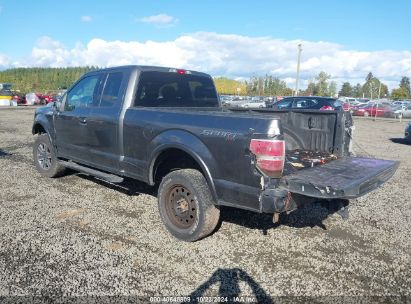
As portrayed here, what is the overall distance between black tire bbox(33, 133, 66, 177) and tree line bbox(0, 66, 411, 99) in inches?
3110

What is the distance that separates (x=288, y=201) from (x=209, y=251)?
1056 mm

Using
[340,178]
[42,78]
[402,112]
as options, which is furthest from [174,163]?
[42,78]

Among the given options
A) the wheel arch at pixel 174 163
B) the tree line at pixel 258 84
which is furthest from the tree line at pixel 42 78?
the wheel arch at pixel 174 163

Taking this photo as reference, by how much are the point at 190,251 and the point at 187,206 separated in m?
0.54

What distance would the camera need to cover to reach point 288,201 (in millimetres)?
3523

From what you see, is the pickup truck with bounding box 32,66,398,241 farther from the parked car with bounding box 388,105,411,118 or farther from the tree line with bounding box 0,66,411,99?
the tree line with bounding box 0,66,411,99

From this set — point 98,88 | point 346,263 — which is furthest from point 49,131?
point 346,263

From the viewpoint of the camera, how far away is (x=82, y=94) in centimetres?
584

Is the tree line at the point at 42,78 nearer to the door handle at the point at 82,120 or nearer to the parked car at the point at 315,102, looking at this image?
the parked car at the point at 315,102

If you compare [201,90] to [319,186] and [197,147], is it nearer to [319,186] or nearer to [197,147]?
[197,147]

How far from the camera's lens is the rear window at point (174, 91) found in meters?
5.02

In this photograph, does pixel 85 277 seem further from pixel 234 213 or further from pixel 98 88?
pixel 98 88

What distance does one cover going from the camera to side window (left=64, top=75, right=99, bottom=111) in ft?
18.4

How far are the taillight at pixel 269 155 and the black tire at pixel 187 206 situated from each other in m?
0.82
